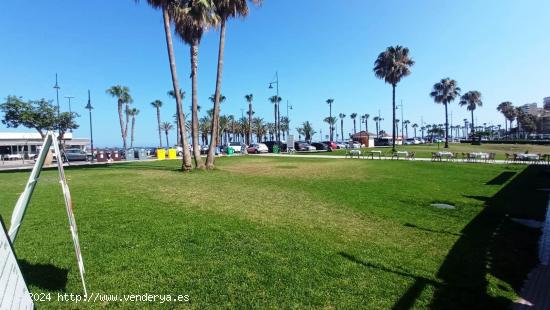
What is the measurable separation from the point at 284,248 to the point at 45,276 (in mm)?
3562

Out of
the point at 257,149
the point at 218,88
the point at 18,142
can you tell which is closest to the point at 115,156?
the point at 257,149

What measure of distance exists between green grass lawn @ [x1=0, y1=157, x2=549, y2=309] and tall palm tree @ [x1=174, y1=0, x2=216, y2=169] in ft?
26.6

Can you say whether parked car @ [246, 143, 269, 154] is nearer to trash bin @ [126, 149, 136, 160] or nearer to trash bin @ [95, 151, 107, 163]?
trash bin @ [126, 149, 136, 160]

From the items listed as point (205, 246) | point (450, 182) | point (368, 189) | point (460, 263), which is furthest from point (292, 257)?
point (450, 182)

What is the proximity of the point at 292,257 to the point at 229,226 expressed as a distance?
218 centimetres

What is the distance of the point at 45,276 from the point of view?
461 cm

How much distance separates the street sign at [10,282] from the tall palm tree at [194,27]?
53.3 ft

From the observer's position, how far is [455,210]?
9711 mm

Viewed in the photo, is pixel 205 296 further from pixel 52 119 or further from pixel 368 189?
pixel 52 119

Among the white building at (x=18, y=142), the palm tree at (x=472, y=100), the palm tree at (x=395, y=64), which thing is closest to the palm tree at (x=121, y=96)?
the white building at (x=18, y=142)

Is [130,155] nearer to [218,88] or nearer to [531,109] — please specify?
[218,88]

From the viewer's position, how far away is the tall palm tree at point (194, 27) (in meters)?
18.6

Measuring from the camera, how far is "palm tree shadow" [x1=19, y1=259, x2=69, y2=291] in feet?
14.3

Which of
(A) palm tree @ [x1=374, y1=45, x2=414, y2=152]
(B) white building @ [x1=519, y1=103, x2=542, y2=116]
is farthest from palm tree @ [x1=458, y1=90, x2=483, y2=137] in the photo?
A: (A) palm tree @ [x1=374, y1=45, x2=414, y2=152]
